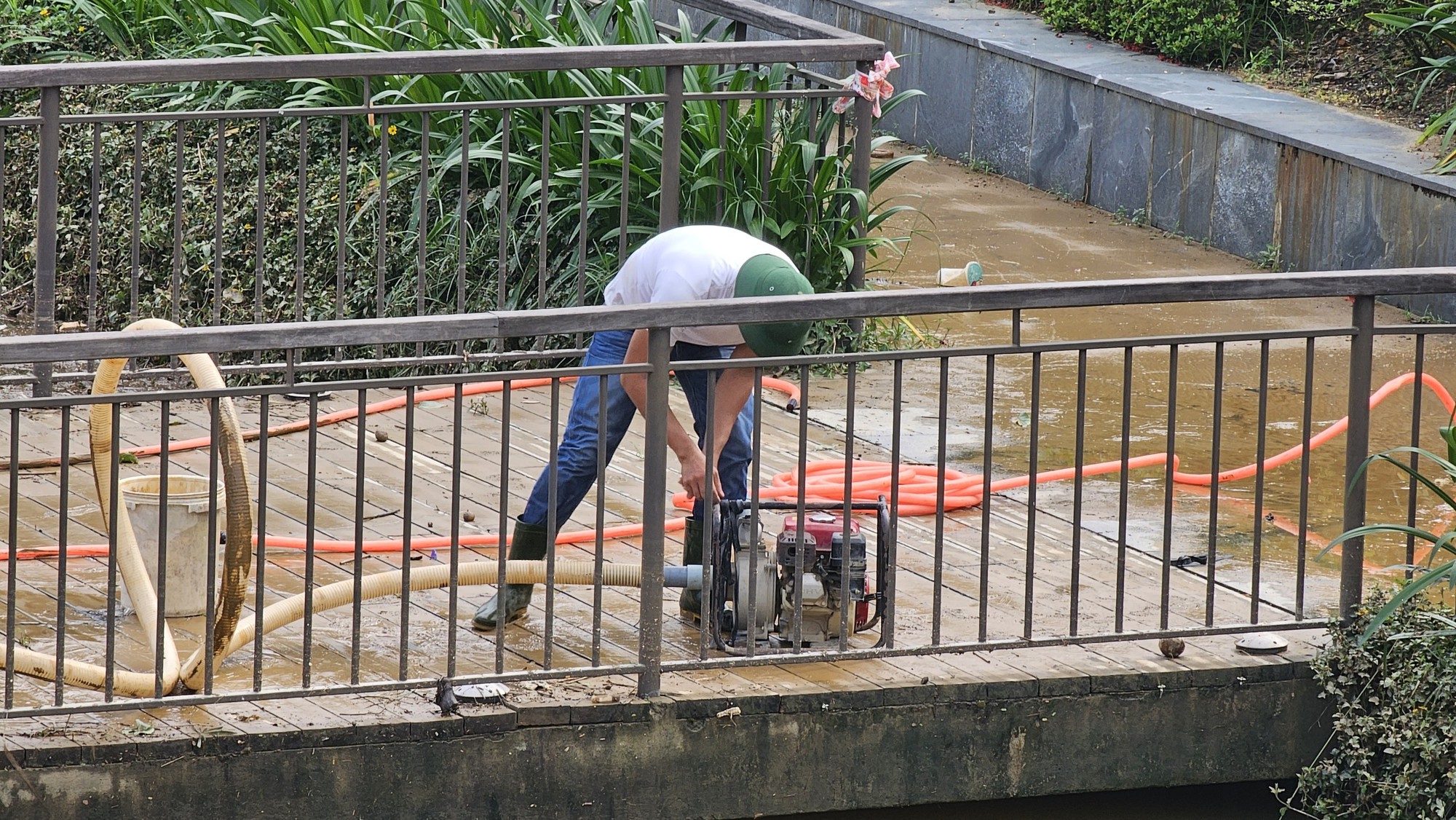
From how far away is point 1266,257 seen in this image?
33.9ft

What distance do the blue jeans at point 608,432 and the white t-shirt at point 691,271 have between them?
110 millimetres

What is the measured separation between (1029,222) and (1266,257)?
4.56 ft

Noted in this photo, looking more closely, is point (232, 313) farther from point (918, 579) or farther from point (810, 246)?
point (918, 579)

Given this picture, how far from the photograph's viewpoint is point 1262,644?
5.07 meters

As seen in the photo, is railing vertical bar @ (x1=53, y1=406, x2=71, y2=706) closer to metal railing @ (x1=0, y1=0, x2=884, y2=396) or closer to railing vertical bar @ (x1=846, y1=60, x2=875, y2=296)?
metal railing @ (x1=0, y1=0, x2=884, y2=396)

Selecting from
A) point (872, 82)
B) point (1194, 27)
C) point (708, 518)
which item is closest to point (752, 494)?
point (708, 518)

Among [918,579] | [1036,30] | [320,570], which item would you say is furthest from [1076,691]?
[1036,30]

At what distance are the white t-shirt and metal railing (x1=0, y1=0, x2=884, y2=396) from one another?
1.34m

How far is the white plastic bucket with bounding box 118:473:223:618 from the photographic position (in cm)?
502

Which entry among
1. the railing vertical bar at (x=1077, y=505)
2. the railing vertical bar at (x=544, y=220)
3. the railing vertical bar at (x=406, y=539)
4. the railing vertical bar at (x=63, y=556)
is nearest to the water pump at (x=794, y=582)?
the railing vertical bar at (x=1077, y=505)

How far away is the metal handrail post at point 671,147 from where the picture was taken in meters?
6.68

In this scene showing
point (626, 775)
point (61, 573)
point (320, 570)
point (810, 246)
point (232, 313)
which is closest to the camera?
point (61, 573)

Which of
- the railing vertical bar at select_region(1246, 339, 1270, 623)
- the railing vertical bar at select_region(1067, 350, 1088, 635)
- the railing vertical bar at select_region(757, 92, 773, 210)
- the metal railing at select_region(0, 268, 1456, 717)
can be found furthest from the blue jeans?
the railing vertical bar at select_region(757, 92, 773, 210)

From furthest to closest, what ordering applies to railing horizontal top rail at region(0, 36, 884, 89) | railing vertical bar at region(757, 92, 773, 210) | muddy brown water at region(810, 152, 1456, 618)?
railing vertical bar at region(757, 92, 773, 210) < muddy brown water at region(810, 152, 1456, 618) < railing horizontal top rail at region(0, 36, 884, 89)
